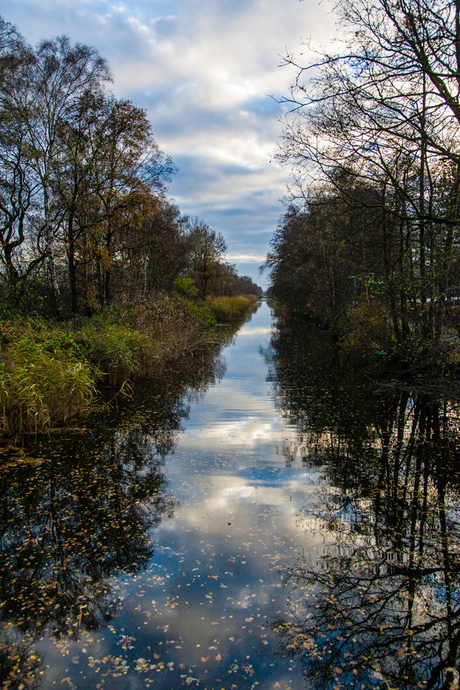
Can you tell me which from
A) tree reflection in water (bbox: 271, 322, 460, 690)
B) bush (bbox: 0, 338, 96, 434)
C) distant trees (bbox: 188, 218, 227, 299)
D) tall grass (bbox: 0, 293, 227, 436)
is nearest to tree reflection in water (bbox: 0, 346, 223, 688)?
bush (bbox: 0, 338, 96, 434)

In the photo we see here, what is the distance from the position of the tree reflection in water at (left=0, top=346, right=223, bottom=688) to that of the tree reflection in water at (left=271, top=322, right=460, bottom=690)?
4.78ft

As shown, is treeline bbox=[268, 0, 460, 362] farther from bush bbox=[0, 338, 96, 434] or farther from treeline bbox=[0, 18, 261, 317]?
treeline bbox=[0, 18, 261, 317]

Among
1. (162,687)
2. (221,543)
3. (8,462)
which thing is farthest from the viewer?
(8,462)

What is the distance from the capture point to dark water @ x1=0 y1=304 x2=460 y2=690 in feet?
8.04

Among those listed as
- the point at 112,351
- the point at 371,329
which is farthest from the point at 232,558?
A: the point at 371,329

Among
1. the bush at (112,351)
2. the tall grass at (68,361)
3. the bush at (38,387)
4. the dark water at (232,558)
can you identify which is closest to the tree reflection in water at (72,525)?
the dark water at (232,558)

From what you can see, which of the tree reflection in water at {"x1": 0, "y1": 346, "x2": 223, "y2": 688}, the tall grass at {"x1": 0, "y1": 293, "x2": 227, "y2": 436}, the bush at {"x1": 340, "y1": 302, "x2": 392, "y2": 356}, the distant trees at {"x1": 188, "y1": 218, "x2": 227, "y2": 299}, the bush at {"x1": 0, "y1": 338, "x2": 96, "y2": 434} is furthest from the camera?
the distant trees at {"x1": 188, "y1": 218, "x2": 227, "y2": 299}

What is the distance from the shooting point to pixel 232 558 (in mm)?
3500

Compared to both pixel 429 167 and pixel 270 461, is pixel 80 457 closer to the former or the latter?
pixel 270 461

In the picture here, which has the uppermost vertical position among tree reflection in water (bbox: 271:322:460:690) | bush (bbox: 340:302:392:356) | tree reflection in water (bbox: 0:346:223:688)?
bush (bbox: 340:302:392:356)

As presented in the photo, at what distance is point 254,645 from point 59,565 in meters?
1.78

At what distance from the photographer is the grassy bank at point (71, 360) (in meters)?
6.71

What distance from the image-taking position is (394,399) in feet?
30.4

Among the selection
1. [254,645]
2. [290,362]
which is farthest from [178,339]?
[254,645]
